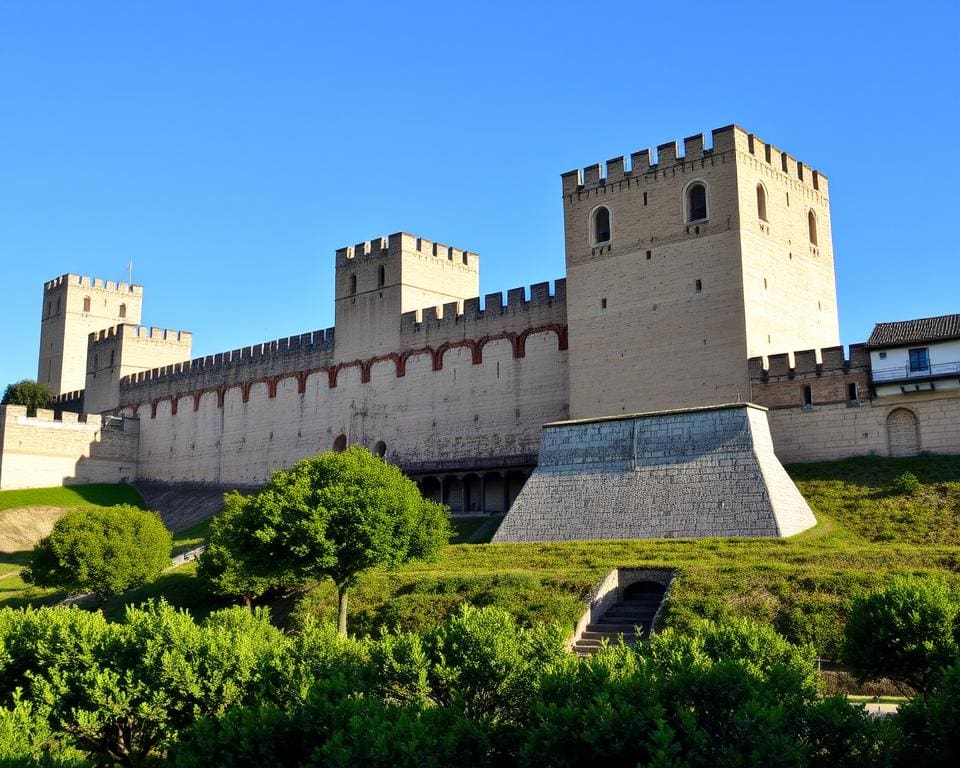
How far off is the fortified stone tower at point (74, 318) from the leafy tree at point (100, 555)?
134ft

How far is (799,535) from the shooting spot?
28016 millimetres

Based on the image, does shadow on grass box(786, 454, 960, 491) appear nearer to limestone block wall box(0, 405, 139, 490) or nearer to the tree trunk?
the tree trunk

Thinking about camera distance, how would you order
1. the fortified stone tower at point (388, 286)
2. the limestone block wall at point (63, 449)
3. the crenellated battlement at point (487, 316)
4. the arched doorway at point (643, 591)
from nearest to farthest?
the arched doorway at point (643, 591) → the crenellated battlement at point (487, 316) → the fortified stone tower at point (388, 286) → the limestone block wall at point (63, 449)

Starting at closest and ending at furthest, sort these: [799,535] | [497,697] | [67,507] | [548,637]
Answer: [497,697]
[548,637]
[799,535]
[67,507]

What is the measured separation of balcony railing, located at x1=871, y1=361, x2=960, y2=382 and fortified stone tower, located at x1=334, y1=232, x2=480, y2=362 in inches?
869

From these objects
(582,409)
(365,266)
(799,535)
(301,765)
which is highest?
(365,266)

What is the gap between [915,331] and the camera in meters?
33.4

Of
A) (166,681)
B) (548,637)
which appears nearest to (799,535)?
(548,637)

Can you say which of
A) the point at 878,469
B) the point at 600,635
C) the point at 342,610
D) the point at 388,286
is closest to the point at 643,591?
the point at 600,635

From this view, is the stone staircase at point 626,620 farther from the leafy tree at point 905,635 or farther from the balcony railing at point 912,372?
the balcony railing at point 912,372

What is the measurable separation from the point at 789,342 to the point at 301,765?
27.2m

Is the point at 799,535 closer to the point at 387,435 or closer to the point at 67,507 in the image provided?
the point at 387,435

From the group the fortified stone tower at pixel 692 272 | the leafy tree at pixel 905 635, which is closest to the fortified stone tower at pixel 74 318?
the fortified stone tower at pixel 692 272

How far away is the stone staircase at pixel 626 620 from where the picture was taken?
23.0m
